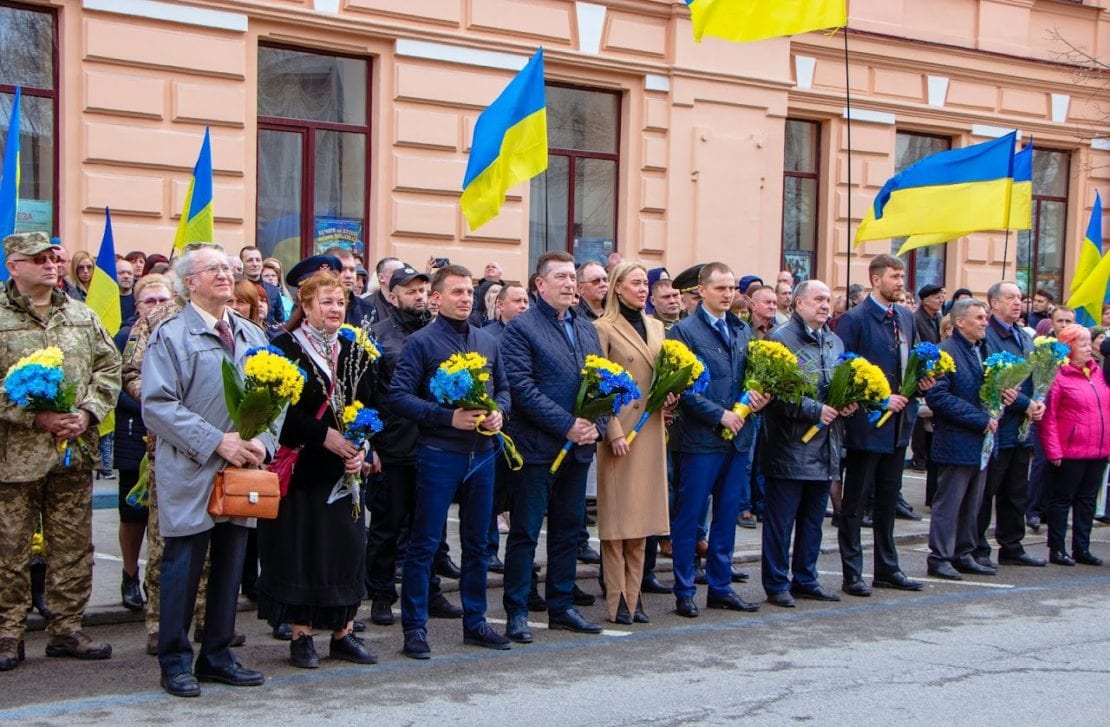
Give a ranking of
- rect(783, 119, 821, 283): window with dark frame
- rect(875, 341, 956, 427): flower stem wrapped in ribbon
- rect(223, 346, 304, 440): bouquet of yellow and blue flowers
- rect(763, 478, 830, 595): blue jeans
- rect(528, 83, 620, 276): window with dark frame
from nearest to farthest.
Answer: rect(223, 346, 304, 440): bouquet of yellow and blue flowers → rect(763, 478, 830, 595): blue jeans → rect(875, 341, 956, 427): flower stem wrapped in ribbon → rect(528, 83, 620, 276): window with dark frame → rect(783, 119, 821, 283): window with dark frame

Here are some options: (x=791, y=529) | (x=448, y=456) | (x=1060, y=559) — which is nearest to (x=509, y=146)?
(x=448, y=456)

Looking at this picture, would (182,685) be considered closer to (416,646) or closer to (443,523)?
(416,646)

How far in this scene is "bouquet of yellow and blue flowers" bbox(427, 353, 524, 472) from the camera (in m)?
7.50

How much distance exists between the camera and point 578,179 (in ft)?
58.2

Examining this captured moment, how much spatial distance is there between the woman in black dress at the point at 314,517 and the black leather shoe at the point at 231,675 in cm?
40

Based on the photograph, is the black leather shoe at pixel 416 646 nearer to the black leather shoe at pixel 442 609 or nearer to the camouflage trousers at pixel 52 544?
the black leather shoe at pixel 442 609

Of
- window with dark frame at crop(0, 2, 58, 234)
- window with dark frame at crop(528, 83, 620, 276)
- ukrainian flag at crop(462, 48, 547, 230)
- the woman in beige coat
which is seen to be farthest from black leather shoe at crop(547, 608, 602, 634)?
window with dark frame at crop(528, 83, 620, 276)

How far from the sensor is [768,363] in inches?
358

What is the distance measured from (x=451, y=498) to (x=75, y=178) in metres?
7.37

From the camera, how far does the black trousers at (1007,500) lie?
1105cm

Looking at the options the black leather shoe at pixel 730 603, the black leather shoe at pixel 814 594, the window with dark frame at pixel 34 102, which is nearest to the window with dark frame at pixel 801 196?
the window with dark frame at pixel 34 102

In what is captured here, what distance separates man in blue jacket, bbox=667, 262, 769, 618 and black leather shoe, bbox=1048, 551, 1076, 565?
335cm

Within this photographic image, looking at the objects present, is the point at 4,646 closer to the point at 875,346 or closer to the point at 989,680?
the point at 989,680

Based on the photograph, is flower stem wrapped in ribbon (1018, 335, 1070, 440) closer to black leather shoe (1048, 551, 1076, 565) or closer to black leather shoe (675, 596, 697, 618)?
black leather shoe (1048, 551, 1076, 565)
